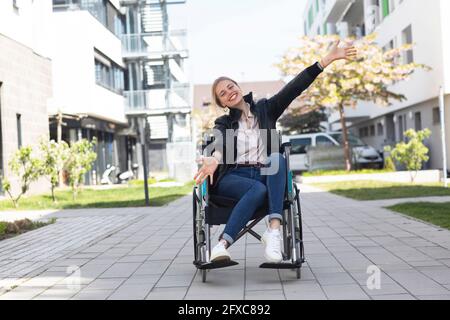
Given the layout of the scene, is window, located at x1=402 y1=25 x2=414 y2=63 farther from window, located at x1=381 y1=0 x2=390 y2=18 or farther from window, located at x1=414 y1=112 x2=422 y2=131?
window, located at x1=381 y1=0 x2=390 y2=18

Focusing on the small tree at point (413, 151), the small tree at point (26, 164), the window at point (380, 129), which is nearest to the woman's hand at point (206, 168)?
the small tree at point (26, 164)

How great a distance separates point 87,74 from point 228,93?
2089cm

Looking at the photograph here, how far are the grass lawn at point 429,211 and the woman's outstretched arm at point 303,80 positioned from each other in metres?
3.52

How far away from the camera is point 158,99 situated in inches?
1282

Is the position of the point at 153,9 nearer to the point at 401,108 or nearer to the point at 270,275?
the point at 401,108

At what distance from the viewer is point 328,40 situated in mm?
26125

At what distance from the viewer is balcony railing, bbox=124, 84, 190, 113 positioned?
1273 inches

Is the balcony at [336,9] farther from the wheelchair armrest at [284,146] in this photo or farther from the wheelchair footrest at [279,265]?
the wheelchair footrest at [279,265]

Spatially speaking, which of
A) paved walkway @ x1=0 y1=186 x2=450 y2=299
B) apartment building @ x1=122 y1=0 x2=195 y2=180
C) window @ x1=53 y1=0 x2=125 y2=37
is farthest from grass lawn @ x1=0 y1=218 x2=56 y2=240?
apartment building @ x1=122 y1=0 x2=195 y2=180

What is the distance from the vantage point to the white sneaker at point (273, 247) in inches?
195

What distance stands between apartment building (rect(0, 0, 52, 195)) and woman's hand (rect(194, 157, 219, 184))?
1228 centimetres

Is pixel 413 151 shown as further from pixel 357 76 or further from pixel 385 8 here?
pixel 385 8

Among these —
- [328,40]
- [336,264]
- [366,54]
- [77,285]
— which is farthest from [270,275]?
[328,40]

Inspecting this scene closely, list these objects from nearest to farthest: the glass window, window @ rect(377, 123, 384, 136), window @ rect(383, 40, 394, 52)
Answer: window @ rect(383, 40, 394, 52) → the glass window → window @ rect(377, 123, 384, 136)
